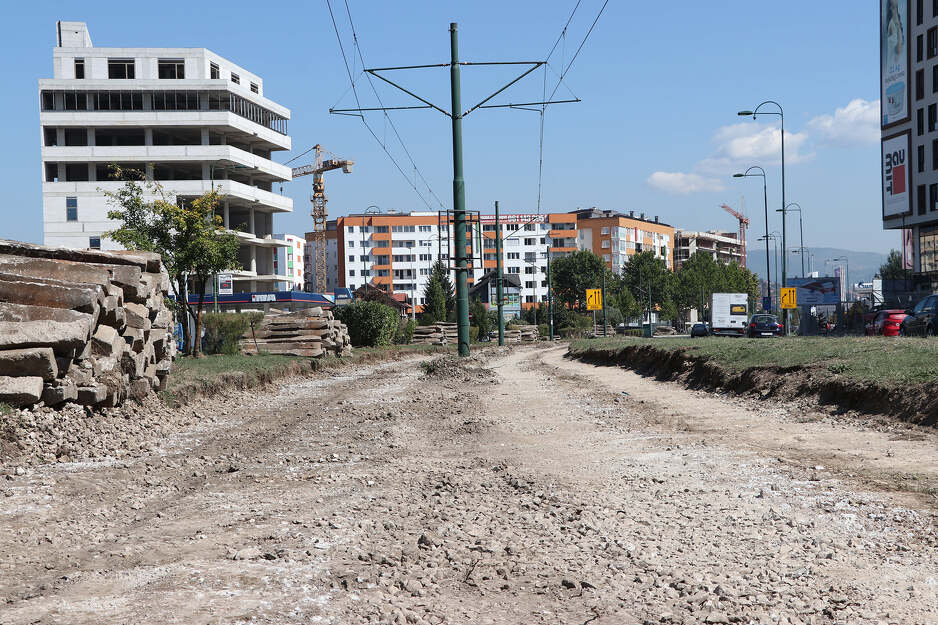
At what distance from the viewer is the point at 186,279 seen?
2891 centimetres

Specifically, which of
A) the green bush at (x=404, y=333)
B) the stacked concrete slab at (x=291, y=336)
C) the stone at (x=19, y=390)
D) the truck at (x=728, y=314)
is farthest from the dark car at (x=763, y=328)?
the stone at (x=19, y=390)

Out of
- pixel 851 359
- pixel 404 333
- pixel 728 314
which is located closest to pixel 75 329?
pixel 851 359

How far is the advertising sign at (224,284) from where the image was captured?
6800 centimetres

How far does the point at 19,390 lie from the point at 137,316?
434cm

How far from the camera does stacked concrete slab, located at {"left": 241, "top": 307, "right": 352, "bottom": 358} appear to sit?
3081cm

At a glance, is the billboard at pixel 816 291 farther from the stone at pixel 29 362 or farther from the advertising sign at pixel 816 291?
the stone at pixel 29 362

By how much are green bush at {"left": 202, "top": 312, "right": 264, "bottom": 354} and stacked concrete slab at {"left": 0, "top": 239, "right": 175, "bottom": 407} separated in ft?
53.1

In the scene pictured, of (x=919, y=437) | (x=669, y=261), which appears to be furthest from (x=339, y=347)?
(x=669, y=261)

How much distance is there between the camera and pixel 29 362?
9.73 metres

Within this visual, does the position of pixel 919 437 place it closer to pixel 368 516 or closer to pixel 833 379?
pixel 833 379

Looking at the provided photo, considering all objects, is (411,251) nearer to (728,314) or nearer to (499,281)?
(728,314)

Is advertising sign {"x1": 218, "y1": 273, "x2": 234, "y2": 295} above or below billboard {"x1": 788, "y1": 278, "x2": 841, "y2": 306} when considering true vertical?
above

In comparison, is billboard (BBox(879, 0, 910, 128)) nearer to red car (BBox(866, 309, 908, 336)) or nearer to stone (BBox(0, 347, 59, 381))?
red car (BBox(866, 309, 908, 336))

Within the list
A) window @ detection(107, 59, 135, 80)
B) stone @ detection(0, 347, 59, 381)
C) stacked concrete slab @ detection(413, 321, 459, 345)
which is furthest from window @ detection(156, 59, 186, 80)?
stone @ detection(0, 347, 59, 381)
